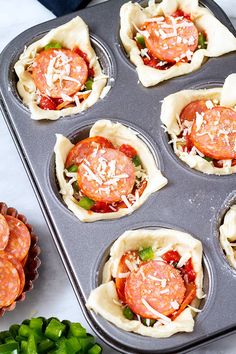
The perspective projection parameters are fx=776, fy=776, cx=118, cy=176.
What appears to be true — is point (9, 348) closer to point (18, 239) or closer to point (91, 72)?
point (18, 239)

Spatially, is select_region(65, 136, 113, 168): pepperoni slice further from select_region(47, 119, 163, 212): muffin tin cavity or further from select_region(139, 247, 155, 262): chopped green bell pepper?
select_region(139, 247, 155, 262): chopped green bell pepper

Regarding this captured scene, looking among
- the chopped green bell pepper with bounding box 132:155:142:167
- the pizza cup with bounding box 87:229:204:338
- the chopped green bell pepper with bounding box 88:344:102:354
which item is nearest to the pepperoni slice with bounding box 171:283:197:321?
the pizza cup with bounding box 87:229:204:338

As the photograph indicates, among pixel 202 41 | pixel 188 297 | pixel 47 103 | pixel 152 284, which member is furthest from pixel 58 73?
pixel 188 297

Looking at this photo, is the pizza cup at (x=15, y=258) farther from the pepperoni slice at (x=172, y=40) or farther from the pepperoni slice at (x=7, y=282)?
the pepperoni slice at (x=172, y=40)

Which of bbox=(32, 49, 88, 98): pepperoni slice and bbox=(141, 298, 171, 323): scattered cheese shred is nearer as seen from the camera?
Result: bbox=(141, 298, 171, 323): scattered cheese shred

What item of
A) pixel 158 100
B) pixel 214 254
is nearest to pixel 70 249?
pixel 214 254

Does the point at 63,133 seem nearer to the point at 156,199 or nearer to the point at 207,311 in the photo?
the point at 156,199
